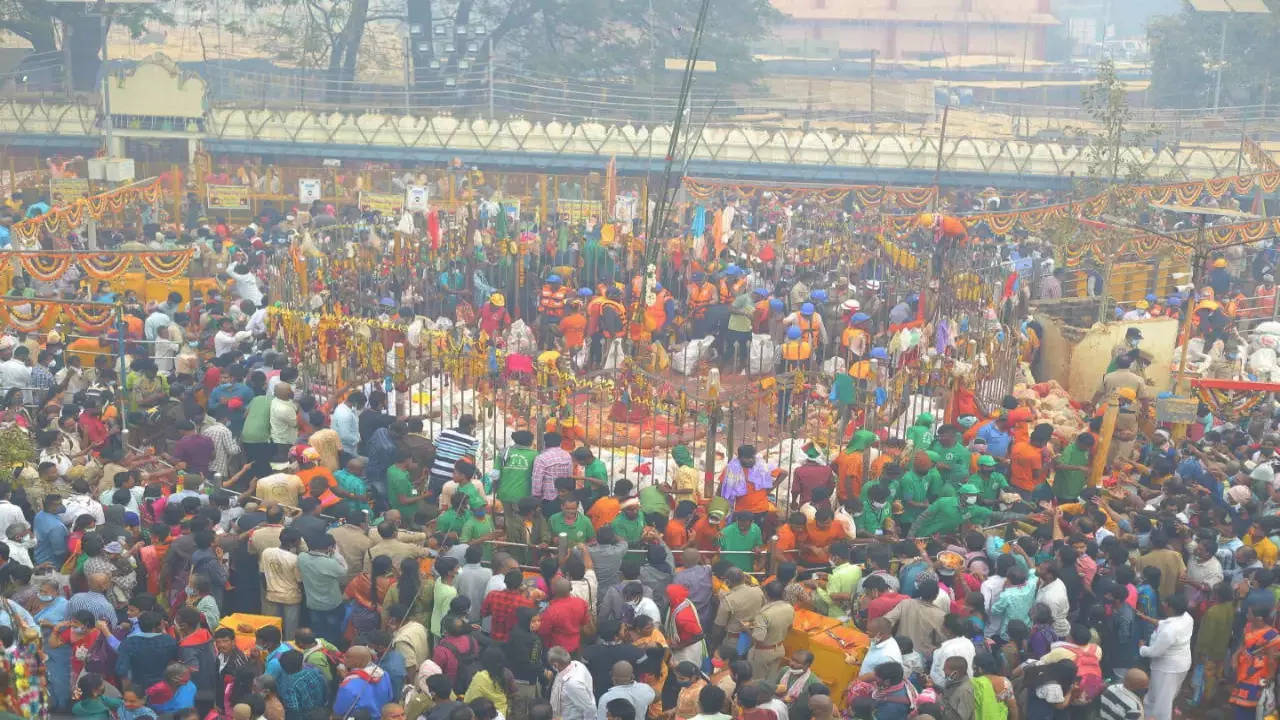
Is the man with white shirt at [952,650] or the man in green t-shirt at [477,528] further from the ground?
the man in green t-shirt at [477,528]

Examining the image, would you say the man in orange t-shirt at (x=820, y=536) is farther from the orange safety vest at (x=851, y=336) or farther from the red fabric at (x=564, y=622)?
the orange safety vest at (x=851, y=336)

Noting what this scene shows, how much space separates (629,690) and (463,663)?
3.71ft

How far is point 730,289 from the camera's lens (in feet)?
63.9

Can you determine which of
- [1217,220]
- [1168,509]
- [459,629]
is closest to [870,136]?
[1217,220]

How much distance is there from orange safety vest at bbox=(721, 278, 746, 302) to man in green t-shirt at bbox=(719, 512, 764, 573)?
8486 millimetres

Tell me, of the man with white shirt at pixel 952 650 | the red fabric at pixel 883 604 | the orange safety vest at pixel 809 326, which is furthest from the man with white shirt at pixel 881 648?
the orange safety vest at pixel 809 326

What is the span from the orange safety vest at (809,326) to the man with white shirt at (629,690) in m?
8.74

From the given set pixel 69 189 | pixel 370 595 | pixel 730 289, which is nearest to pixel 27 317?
pixel 370 595

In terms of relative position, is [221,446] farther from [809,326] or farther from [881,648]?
[809,326]

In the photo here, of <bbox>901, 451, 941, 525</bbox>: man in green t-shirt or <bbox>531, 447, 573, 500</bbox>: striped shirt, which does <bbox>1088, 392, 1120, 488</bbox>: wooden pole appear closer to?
<bbox>901, 451, 941, 525</bbox>: man in green t-shirt

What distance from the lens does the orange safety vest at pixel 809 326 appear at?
56.1 ft

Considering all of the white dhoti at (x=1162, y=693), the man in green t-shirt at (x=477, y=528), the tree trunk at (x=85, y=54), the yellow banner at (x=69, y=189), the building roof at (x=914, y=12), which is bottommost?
the white dhoti at (x=1162, y=693)

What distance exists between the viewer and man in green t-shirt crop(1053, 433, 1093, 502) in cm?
1277

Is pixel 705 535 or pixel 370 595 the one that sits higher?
pixel 705 535
